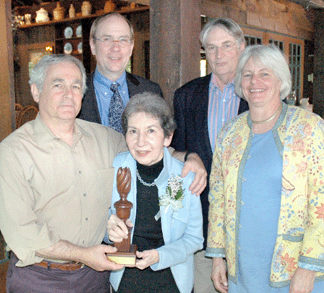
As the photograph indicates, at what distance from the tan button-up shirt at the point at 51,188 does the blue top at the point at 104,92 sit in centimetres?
37

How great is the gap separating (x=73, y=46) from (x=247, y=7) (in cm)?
420

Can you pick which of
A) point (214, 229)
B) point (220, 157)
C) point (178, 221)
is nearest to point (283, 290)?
point (214, 229)

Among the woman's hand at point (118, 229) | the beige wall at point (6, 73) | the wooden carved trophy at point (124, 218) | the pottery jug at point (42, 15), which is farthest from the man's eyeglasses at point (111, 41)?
the pottery jug at point (42, 15)

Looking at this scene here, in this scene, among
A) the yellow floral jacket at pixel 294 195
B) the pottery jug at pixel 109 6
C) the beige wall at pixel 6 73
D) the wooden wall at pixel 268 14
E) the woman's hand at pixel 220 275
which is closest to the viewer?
the yellow floral jacket at pixel 294 195

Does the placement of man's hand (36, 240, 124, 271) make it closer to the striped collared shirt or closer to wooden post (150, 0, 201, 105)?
the striped collared shirt

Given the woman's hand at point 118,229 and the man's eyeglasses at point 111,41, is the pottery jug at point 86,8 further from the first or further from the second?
the woman's hand at point 118,229

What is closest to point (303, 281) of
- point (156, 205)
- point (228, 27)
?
point (156, 205)

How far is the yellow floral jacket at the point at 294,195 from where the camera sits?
158 centimetres

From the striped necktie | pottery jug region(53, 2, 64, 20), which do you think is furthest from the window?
the striped necktie

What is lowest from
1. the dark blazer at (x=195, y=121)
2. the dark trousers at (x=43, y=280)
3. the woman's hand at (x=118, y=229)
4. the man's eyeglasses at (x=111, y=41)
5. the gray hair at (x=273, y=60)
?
the dark trousers at (x=43, y=280)

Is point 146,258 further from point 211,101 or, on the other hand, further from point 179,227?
point 211,101

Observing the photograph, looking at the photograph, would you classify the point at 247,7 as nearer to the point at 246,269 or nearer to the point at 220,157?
the point at 220,157

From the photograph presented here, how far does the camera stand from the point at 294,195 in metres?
1.60

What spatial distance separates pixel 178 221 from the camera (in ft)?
5.86
